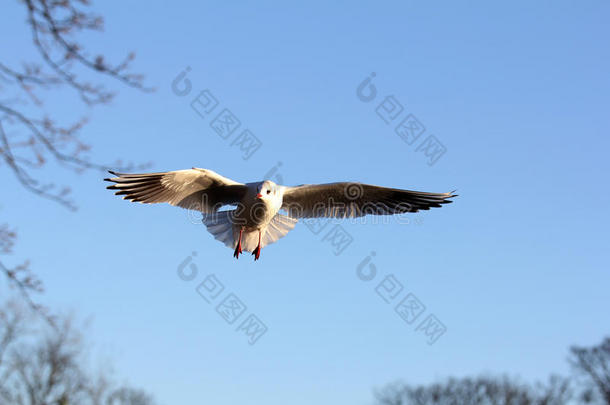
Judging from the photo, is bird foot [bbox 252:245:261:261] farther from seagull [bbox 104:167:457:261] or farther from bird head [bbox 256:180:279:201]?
bird head [bbox 256:180:279:201]

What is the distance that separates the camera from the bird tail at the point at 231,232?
25.7 ft

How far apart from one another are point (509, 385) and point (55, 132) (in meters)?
31.4

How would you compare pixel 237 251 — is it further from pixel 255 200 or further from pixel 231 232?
pixel 255 200

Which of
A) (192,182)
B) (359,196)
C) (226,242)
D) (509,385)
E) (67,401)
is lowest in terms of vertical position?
(509,385)

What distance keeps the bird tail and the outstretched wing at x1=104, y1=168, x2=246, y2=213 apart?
0.11 m

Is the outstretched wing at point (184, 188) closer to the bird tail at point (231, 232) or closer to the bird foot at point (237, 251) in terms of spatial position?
the bird tail at point (231, 232)

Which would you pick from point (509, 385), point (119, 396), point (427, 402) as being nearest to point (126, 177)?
point (119, 396)

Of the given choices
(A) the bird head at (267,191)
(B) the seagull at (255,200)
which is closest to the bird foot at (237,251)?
(B) the seagull at (255,200)

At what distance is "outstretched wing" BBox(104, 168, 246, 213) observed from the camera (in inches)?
294

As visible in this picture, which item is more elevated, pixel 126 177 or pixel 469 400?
pixel 126 177

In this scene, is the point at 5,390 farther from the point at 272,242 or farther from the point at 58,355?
the point at 272,242

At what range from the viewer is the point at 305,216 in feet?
28.2

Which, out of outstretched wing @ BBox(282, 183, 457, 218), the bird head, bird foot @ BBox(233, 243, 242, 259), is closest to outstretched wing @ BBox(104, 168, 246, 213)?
the bird head

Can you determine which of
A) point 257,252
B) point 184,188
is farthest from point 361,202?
point 184,188
